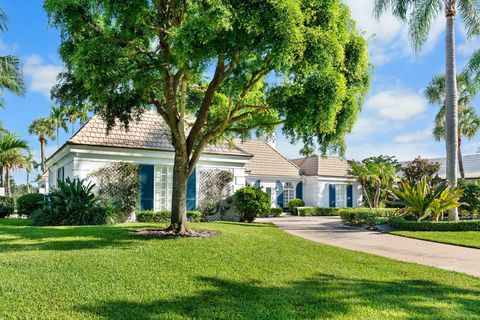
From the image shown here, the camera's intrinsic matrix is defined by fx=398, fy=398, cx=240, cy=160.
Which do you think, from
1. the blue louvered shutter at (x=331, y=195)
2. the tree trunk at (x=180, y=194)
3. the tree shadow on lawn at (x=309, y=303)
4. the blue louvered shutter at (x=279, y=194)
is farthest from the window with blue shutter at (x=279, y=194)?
the tree shadow on lawn at (x=309, y=303)

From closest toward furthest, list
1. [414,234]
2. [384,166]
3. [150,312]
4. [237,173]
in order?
[150,312]
[414,234]
[237,173]
[384,166]

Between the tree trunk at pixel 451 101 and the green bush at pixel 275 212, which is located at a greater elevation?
the tree trunk at pixel 451 101

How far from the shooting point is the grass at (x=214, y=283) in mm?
5586

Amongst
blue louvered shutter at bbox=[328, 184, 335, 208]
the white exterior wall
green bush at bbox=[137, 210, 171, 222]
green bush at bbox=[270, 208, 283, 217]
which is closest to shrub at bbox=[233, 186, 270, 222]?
green bush at bbox=[137, 210, 171, 222]

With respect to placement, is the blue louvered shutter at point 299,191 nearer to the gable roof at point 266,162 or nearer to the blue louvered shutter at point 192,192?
the gable roof at point 266,162

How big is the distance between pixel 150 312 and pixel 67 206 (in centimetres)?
1142

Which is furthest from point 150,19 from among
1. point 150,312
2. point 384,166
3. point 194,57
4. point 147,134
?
point 384,166

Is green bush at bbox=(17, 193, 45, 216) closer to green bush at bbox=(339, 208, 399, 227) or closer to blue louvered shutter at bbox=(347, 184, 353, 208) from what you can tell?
green bush at bbox=(339, 208, 399, 227)

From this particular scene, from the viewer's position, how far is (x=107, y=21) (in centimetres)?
986

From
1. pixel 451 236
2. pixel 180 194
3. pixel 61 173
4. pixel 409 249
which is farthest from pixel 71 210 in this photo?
pixel 451 236

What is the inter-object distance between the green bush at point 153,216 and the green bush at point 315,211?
14275mm

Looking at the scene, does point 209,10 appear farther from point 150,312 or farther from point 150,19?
point 150,312

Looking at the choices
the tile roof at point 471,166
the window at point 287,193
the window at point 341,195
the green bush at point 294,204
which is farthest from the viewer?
the tile roof at point 471,166

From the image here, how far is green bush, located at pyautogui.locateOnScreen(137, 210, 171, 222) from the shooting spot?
18.0 m
